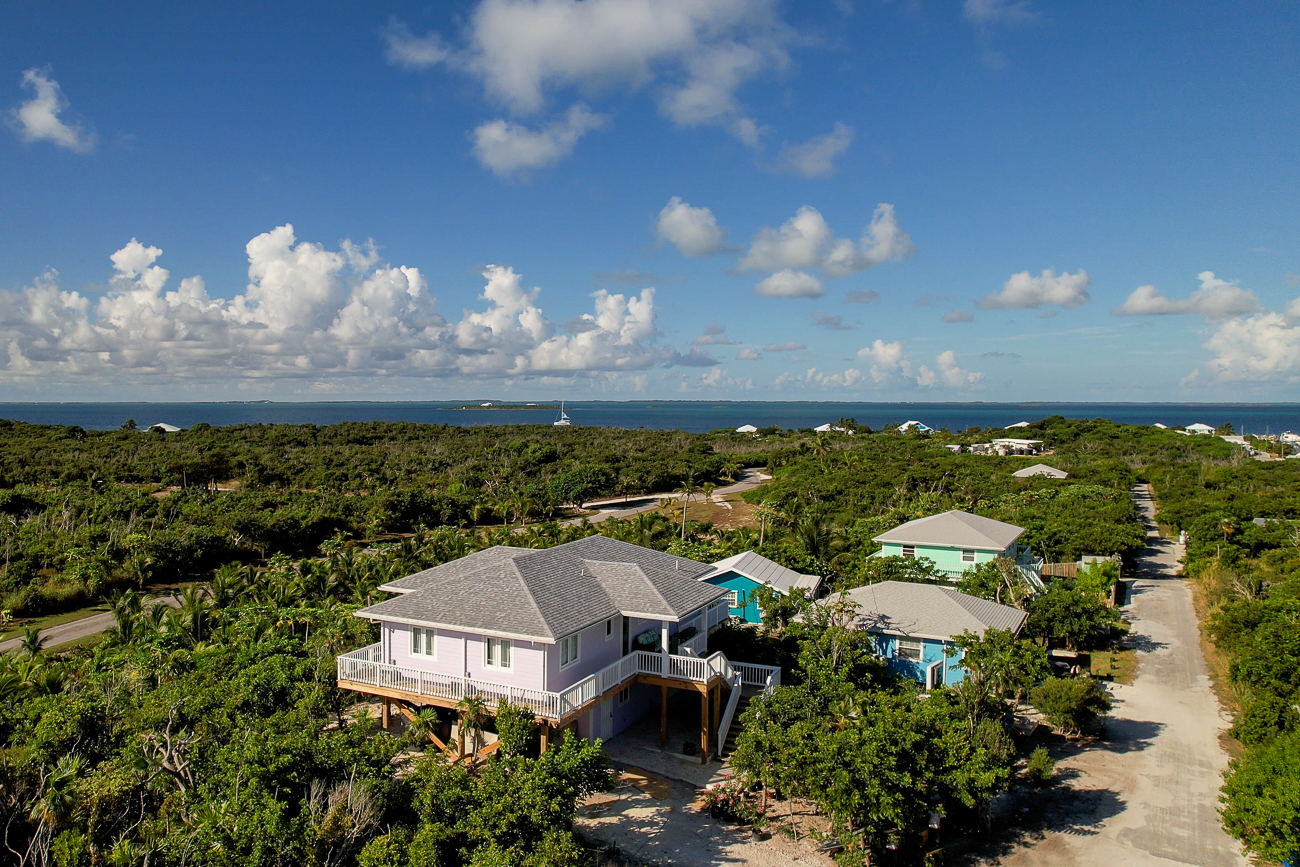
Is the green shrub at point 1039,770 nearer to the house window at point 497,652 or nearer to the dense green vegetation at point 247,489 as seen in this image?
the house window at point 497,652

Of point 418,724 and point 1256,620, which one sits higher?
point 1256,620

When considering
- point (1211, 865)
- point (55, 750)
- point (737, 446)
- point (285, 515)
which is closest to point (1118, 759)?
point (1211, 865)

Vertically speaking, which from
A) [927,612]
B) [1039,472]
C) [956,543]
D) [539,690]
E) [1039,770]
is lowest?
[1039,770]

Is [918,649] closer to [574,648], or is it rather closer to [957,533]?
[574,648]

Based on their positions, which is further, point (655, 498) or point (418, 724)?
point (655, 498)

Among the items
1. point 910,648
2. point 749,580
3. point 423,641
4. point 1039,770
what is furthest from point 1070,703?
point 423,641

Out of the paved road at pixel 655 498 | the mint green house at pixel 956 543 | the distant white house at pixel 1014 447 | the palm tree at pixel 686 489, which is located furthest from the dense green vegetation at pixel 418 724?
the distant white house at pixel 1014 447

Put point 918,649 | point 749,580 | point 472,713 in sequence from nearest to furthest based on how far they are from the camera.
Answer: point 472,713, point 918,649, point 749,580
